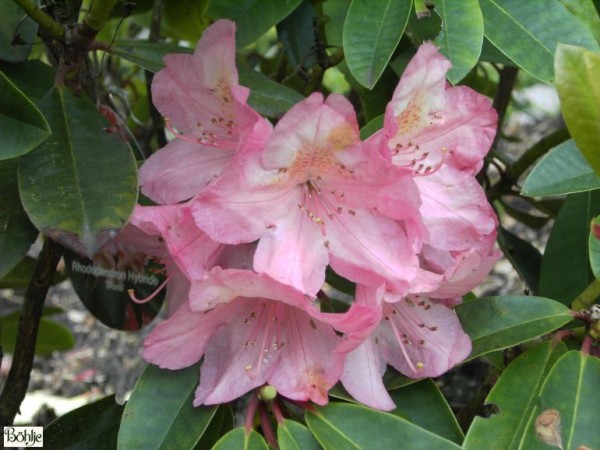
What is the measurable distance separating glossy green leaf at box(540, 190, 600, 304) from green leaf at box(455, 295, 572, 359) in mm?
187

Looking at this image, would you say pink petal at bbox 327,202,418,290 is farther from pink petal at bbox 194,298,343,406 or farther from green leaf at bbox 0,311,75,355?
green leaf at bbox 0,311,75,355

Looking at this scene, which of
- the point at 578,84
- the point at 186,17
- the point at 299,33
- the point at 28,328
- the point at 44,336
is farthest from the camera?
the point at 44,336

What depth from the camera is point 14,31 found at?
110 cm

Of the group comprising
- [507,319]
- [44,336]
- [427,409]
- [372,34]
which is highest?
[372,34]

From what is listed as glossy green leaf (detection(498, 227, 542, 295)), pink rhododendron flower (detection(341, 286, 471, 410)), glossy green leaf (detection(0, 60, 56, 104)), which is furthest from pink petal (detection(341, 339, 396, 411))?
glossy green leaf (detection(0, 60, 56, 104))

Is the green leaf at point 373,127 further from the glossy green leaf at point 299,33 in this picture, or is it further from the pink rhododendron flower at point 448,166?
the glossy green leaf at point 299,33

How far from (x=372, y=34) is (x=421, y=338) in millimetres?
354

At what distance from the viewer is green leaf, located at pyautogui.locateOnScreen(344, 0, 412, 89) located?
92cm

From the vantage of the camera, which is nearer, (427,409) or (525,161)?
(427,409)

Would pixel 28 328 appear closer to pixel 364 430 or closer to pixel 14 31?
pixel 14 31

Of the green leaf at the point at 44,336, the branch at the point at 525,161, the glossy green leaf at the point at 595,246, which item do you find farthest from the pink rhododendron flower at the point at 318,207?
the green leaf at the point at 44,336

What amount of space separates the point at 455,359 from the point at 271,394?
8.4 inches

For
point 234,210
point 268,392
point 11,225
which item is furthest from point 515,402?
point 11,225

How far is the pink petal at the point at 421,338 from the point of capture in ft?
3.32
